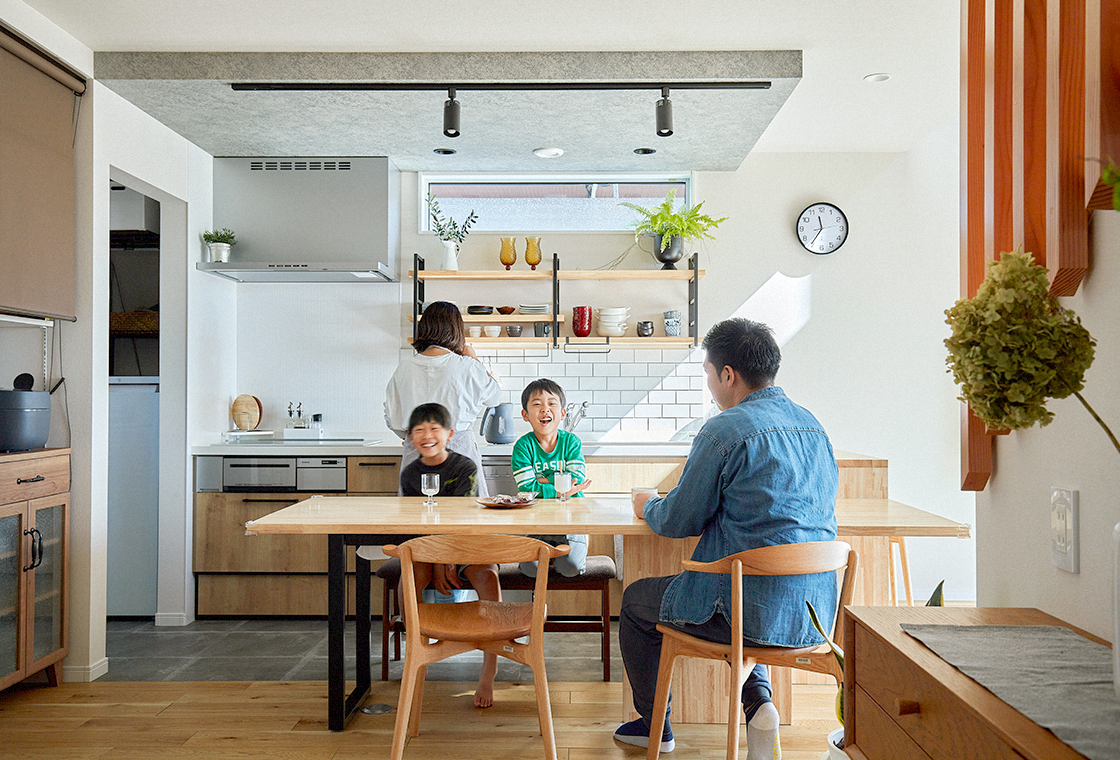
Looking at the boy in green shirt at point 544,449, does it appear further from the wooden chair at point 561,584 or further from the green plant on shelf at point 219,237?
the green plant on shelf at point 219,237

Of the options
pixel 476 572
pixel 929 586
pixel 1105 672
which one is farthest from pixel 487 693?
pixel 929 586

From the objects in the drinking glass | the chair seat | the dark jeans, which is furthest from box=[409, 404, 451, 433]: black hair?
the dark jeans

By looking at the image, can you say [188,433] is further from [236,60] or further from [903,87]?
[903,87]

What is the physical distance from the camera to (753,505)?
7.32ft

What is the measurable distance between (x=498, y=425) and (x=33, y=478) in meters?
2.17

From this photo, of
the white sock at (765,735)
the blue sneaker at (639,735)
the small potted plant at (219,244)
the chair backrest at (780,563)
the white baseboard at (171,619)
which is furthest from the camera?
the small potted plant at (219,244)

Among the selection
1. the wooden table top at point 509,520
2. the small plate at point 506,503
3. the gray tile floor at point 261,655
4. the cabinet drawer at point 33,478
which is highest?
the cabinet drawer at point 33,478

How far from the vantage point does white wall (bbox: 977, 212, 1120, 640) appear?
1188 millimetres

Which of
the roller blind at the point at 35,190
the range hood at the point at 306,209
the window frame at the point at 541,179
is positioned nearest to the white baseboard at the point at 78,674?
the roller blind at the point at 35,190

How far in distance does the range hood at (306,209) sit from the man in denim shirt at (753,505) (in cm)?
282

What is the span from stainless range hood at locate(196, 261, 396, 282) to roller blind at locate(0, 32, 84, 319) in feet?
3.55

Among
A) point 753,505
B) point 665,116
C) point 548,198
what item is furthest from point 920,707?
point 548,198

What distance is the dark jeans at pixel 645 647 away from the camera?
96.8 inches

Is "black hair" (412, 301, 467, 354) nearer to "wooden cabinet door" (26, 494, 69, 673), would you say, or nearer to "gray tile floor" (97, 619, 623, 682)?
"gray tile floor" (97, 619, 623, 682)
